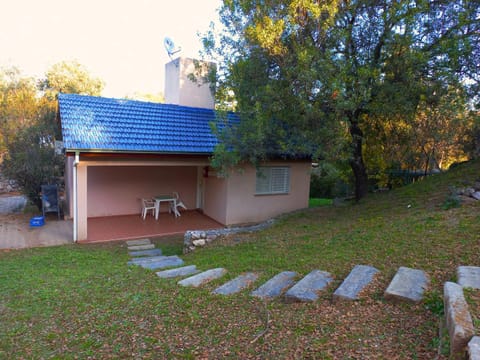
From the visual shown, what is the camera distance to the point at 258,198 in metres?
11.5

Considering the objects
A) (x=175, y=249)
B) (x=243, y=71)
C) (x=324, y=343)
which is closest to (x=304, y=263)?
(x=324, y=343)

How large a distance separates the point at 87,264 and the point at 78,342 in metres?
3.64

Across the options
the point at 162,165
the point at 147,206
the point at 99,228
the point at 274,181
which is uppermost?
the point at 162,165

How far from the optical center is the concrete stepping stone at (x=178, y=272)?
222 inches

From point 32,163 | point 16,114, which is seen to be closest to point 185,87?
point 32,163

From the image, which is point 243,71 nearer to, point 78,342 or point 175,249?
point 175,249

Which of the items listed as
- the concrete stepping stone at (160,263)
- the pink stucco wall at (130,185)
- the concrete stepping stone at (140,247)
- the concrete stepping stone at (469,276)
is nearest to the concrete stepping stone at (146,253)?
the concrete stepping stone at (140,247)

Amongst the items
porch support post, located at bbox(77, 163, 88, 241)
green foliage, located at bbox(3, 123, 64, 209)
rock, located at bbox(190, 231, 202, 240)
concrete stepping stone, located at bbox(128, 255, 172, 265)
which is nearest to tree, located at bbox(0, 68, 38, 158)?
green foliage, located at bbox(3, 123, 64, 209)

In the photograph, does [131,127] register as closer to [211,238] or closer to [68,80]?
[211,238]

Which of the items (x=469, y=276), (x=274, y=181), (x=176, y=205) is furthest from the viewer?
(x=176, y=205)

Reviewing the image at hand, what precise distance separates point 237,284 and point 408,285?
2315mm

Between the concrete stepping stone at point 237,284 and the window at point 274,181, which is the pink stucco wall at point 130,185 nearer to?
the window at point 274,181

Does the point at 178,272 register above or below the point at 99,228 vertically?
above

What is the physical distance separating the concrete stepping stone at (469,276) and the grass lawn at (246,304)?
0.48 feet
